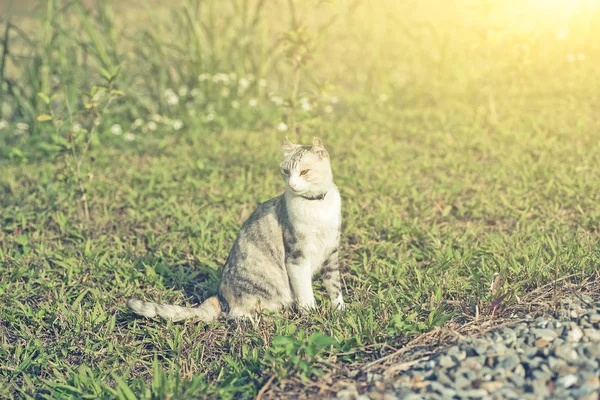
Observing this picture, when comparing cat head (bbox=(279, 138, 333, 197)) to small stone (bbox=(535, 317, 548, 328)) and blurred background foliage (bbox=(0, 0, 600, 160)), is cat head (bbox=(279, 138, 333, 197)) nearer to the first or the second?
small stone (bbox=(535, 317, 548, 328))

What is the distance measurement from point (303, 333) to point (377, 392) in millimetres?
580

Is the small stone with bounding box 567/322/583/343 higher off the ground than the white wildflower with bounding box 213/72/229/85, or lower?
lower

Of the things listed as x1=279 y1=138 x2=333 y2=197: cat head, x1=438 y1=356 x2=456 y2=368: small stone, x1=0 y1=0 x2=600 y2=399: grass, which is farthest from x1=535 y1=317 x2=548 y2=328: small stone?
x1=279 y1=138 x2=333 y2=197: cat head

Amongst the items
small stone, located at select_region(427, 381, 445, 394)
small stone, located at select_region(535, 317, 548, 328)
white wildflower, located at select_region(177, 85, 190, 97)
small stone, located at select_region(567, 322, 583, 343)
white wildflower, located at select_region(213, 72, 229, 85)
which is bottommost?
small stone, located at select_region(427, 381, 445, 394)

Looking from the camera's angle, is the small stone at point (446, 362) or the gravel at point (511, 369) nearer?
→ the gravel at point (511, 369)

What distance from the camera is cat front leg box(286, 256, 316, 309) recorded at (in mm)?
3645

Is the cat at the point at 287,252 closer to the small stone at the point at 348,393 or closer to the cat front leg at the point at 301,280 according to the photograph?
the cat front leg at the point at 301,280

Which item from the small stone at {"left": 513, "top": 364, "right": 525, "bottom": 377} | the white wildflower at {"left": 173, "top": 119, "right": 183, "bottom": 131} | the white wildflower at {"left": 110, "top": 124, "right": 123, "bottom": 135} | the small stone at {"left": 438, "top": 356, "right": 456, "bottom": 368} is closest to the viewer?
the small stone at {"left": 513, "top": 364, "right": 525, "bottom": 377}

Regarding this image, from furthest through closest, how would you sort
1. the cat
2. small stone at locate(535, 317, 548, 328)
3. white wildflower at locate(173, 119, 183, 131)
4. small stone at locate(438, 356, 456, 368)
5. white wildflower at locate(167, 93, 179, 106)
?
white wildflower at locate(167, 93, 179, 106)
white wildflower at locate(173, 119, 183, 131)
the cat
small stone at locate(535, 317, 548, 328)
small stone at locate(438, 356, 456, 368)

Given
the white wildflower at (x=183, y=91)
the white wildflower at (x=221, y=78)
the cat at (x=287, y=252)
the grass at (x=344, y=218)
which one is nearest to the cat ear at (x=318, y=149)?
the cat at (x=287, y=252)

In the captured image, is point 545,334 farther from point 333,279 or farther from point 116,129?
point 116,129

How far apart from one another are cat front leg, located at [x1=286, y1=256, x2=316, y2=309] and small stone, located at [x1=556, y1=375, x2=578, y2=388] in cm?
140

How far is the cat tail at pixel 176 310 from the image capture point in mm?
3684

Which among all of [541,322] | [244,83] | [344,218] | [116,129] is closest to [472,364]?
[541,322]
